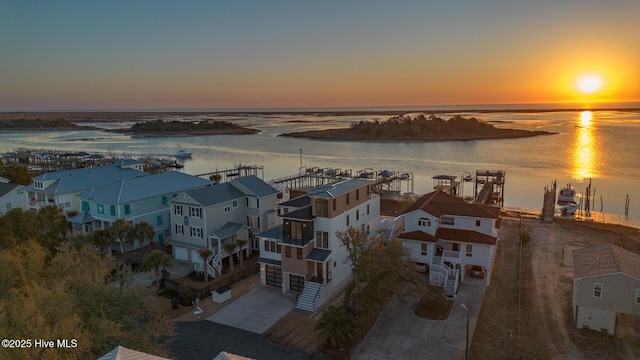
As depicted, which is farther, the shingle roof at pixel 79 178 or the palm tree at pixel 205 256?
the shingle roof at pixel 79 178

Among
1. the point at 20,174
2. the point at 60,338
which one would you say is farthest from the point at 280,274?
the point at 20,174

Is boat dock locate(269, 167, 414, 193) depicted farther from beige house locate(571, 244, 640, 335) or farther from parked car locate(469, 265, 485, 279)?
beige house locate(571, 244, 640, 335)

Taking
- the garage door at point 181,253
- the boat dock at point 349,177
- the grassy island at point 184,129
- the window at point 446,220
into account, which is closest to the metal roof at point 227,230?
the garage door at point 181,253

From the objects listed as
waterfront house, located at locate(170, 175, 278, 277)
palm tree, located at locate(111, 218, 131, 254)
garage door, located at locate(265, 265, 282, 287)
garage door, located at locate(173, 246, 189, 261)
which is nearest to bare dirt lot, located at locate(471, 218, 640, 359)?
garage door, located at locate(265, 265, 282, 287)

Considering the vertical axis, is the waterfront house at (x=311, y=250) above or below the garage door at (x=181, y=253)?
above

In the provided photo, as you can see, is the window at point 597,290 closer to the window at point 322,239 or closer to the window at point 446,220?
the window at point 446,220

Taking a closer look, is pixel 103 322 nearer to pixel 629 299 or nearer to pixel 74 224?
pixel 629 299
